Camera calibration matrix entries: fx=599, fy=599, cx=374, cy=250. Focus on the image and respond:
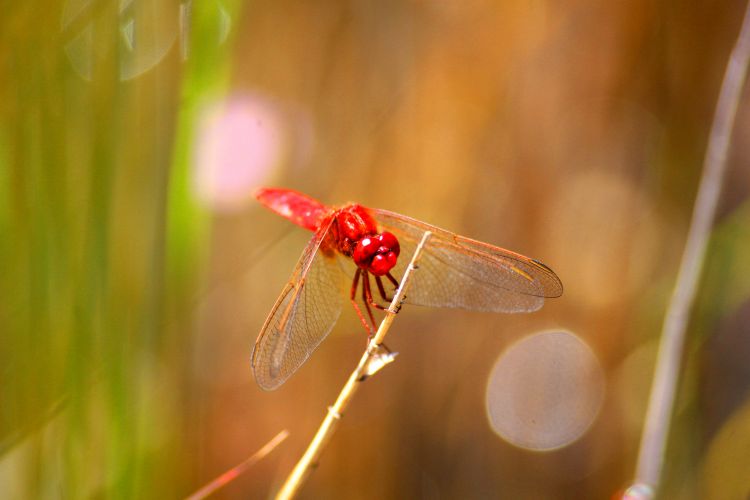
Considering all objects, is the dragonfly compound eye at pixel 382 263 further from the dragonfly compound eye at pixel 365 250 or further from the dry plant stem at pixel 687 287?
the dry plant stem at pixel 687 287

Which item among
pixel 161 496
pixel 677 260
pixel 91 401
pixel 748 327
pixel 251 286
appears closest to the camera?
pixel 91 401

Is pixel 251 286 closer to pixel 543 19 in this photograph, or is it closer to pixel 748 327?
pixel 543 19

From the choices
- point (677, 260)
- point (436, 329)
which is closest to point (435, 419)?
point (436, 329)

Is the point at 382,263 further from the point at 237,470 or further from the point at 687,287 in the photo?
the point at 687,287

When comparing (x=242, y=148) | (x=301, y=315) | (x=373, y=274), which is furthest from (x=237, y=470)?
→ (x=242, y=148)

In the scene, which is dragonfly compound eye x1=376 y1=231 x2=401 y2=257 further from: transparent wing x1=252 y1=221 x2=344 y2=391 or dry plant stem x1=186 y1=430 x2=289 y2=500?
dry plant stem x1=186 y1=430 x2=289 y2=500

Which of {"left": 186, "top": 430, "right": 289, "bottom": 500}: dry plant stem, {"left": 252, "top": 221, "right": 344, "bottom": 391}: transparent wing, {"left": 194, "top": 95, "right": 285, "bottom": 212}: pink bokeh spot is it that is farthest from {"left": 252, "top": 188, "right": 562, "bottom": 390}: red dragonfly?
{"left": 194, "top": 95, "right": 285, "bottom": 212}: pink bokeh spot
